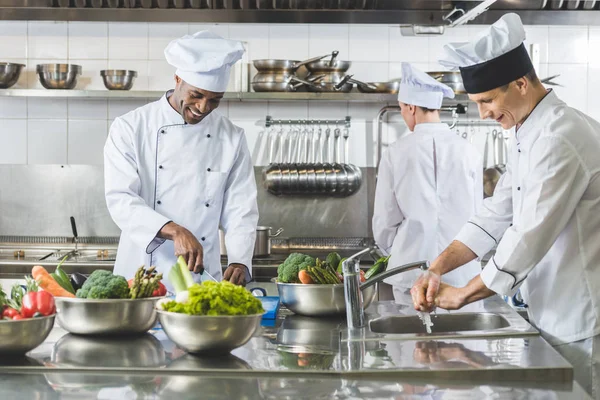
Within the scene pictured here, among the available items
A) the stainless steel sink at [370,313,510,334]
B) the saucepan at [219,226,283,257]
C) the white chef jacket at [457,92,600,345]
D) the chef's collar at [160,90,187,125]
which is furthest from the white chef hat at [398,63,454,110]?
the stainless steel sink at [370,313,510,334]

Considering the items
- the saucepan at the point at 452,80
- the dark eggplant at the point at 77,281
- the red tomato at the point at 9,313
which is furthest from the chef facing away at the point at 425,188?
the red tomato at the point at 9,313

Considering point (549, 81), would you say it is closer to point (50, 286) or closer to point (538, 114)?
point (538, 114)

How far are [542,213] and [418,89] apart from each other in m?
2.07

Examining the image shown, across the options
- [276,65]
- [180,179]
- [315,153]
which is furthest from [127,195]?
[315,153]

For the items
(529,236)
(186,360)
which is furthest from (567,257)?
(186,360)

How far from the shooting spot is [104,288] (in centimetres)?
205

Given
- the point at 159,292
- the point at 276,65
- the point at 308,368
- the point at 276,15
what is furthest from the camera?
the point at 276,65

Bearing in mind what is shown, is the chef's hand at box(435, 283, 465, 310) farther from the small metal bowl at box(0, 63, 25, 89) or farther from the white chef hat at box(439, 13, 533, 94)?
the small metal bowl at box(0, 63, 25, 89)

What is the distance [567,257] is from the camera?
2299mm

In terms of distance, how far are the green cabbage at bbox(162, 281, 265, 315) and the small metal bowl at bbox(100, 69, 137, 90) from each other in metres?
3.06

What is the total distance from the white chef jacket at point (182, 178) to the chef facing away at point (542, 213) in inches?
45.1

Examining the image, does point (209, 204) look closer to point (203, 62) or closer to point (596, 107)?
point (203, 62)

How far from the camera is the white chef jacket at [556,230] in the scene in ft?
7.22

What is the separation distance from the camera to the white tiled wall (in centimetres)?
496
